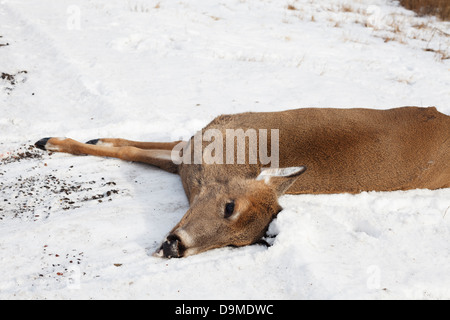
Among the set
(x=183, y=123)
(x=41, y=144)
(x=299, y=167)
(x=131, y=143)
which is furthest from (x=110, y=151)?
(x=299, y=167)

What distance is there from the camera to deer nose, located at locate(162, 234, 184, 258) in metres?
3.60

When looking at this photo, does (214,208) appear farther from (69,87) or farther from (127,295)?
(69,87)

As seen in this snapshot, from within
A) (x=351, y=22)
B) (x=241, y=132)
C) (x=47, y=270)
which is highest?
(x=351, y=22)

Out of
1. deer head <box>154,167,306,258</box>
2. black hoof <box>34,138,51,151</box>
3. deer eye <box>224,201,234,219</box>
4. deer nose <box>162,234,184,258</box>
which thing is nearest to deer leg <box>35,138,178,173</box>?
black hoof <box>34,138,51,151</box>

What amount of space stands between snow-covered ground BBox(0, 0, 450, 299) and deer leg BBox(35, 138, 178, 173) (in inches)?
3.9

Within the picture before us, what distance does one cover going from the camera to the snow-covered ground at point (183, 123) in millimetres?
3441

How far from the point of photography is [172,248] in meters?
3.62

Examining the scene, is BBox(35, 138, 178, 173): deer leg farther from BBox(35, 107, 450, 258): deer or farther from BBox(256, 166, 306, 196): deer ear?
BBox(256, 166, 306, 196): deer ear

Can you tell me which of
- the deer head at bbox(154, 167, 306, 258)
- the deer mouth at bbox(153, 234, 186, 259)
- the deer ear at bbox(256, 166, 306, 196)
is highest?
the deer ear at bbox(256, 166, 306, 196)

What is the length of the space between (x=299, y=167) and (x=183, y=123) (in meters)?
3.03

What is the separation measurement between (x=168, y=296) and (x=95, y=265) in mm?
687

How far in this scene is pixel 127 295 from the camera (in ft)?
10.4

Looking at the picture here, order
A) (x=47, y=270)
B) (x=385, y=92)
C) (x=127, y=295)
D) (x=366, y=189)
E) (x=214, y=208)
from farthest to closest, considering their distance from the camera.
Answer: (x=385, y=92) → (x=366, y=189) → (x=214, y=208) → (x=47, y=270) → (x=127, y=295)

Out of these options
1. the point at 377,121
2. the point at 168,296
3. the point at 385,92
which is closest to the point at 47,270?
the point at 168,296
